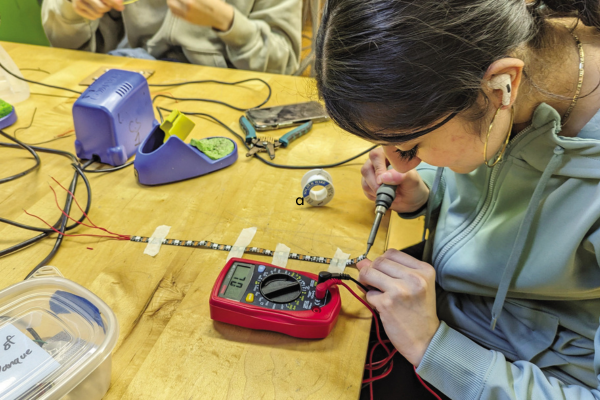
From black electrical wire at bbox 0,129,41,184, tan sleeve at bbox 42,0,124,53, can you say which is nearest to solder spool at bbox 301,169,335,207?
black electrical wire at bbox 0,129,41,184

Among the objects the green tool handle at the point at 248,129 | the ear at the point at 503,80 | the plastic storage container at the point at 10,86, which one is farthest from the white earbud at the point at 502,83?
the plastic storage container at the point at 10,86

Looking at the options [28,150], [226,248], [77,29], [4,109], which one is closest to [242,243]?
[226,248]

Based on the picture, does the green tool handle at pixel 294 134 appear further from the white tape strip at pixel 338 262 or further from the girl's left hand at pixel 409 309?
the girl's left hand at pixel 409 309

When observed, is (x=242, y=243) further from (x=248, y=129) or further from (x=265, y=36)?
(x=265, y=36)

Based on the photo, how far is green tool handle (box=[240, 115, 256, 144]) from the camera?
1037 millimetres

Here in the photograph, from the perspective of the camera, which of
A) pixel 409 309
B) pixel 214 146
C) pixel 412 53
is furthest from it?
pixel 214 146

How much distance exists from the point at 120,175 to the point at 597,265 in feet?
2.93

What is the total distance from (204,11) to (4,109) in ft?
2.10

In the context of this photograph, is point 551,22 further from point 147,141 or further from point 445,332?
point 147,141

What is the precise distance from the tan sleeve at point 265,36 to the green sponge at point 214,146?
23.5 inches

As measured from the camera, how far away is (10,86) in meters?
1.16

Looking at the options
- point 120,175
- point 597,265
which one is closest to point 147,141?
point 120,175

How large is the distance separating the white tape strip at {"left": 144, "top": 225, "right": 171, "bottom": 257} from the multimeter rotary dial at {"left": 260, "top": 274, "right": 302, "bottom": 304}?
0.22 metres

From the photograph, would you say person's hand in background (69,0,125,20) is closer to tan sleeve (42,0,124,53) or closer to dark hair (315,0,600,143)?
tan sleeve (42,0,124,53)
